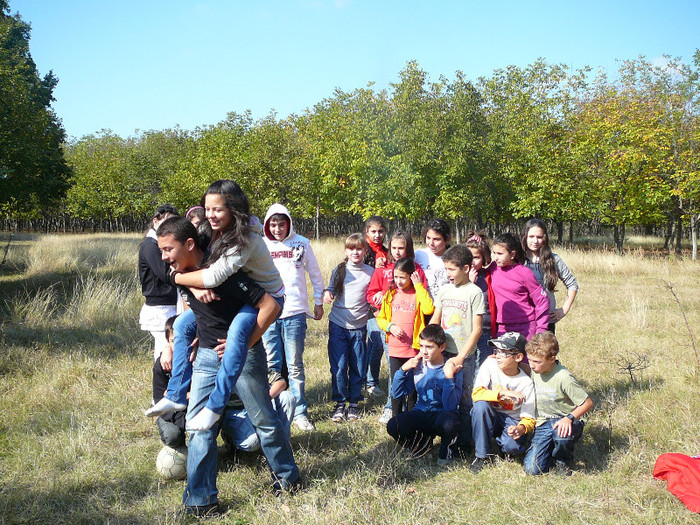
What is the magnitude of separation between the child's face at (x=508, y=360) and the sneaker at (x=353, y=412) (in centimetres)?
155

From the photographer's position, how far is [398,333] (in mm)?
4633

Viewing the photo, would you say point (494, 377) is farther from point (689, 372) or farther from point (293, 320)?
point (689, 372)

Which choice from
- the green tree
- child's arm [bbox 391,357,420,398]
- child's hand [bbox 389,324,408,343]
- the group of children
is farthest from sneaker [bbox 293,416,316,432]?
the green tree

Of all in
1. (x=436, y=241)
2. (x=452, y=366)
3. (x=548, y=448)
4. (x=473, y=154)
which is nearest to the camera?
(x=548, y=448)

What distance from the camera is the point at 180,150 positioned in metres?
51.0

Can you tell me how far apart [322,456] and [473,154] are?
21.0 m

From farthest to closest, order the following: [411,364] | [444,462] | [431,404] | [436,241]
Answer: [436,241]
[411,364]
[431,404]
[444,462]

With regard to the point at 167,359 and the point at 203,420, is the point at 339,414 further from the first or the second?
the point at 203,420

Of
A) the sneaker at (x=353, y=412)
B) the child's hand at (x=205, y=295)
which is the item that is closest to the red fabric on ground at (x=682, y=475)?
the sneaker at (x=353, y=412)

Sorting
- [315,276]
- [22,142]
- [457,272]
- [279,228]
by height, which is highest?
[22,142]

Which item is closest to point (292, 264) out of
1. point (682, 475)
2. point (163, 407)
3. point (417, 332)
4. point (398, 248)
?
point (398, 248)

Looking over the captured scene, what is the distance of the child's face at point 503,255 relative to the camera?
15.4 feet

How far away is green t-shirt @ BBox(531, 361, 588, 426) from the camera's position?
3.86 meters

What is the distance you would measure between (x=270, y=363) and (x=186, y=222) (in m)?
1.99
